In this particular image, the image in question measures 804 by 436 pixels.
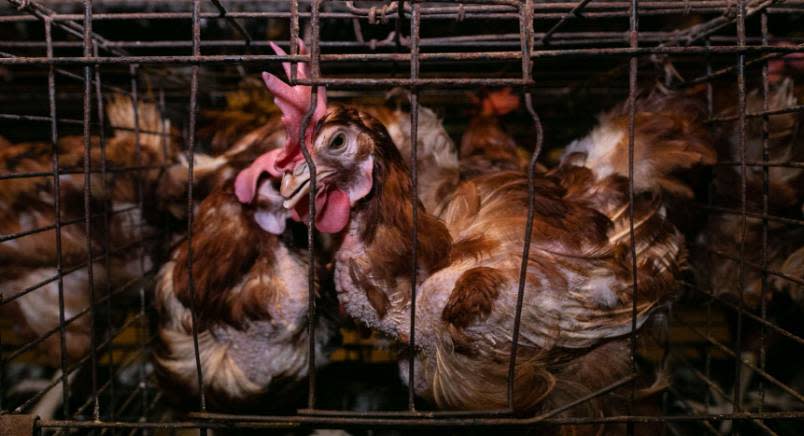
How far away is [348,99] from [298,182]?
3.56 ft

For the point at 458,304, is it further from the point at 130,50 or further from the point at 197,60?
the point at 130,50

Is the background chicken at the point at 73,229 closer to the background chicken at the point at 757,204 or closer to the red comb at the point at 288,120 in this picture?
the red comb at the point at 288,120

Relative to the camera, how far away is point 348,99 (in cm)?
206

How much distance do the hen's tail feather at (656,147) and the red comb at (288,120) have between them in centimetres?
78

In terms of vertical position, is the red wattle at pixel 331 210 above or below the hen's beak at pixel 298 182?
below

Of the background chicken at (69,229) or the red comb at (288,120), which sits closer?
the red comb at (288,120)

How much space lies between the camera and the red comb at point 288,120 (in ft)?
3.25

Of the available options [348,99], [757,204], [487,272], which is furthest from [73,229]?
[757,204]

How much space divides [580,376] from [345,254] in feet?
1.90

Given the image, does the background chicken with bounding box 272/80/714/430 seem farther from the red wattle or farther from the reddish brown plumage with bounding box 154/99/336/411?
the reddish brown plumage with bounding box 154/99/336/411

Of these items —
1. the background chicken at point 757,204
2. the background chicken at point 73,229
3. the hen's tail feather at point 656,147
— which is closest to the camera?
the hen's tail feather at point 656,147

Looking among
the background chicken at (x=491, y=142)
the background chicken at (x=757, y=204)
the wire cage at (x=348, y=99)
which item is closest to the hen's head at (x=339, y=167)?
the wire cage at (x=348, y=99)

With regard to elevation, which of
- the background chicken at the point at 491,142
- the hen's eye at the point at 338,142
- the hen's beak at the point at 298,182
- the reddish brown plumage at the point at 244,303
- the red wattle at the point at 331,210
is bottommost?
the reddish brown plumage at the point at 244,303

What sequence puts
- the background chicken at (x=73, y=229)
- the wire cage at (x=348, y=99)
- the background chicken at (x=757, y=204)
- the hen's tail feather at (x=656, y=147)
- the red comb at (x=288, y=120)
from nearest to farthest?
the red comb at (x=288, y=120) → the wire cage at (x=348, y=99) → the hen's tail feather at (x=656, y=147) → the background chicken at (x=757, y=204) → the background chicken at (x=73, y=229)
